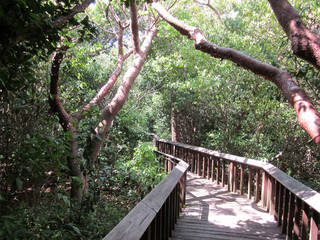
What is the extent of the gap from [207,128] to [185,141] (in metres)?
1.34

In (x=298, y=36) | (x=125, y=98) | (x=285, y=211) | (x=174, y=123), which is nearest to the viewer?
(x=298, y=36)

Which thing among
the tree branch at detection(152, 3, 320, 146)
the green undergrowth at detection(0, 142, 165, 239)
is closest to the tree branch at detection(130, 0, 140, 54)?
the tree branch at detection(152, 3, 320, 146)

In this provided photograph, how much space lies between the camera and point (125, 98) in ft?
19.2

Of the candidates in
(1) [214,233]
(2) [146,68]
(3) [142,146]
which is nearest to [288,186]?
(1) [214,233]

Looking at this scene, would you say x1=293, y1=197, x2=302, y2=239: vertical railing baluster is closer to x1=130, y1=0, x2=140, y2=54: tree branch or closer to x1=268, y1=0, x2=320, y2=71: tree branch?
x1=268, y1=0, x2=320, y2=71: tree branch

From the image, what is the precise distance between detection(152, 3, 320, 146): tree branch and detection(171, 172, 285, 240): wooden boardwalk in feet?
6.65

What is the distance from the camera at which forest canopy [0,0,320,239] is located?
2270mm

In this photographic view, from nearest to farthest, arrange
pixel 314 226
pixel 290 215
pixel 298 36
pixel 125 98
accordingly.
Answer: pixel 298 36, pixel 314 226, pixel 290 215, pixel 125 98

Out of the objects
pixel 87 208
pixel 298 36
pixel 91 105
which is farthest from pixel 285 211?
pixel 91 105

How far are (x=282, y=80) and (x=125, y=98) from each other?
383cm

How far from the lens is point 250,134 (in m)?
8.79

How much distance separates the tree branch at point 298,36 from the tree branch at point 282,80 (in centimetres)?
28

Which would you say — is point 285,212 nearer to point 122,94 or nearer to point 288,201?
point 288,201

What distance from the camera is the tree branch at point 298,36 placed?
216 cm
